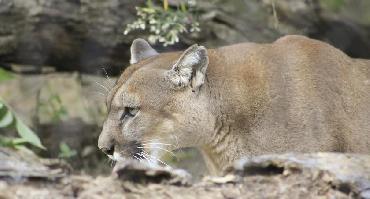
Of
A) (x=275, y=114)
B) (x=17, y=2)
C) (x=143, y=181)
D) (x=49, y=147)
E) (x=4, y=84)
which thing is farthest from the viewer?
(x=4, y=84)

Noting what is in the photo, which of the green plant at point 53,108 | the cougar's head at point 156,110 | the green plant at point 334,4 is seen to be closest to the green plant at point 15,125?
the cougar's head at point 156,110

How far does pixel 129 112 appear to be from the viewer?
4.20 m

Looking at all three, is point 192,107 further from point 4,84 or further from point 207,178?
point 4,84

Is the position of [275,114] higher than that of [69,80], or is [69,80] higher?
[275,114]

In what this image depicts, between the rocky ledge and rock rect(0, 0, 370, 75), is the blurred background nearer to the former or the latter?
rock rect(0, 0, 370, 75)

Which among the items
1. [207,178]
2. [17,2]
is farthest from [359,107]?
[17,2]

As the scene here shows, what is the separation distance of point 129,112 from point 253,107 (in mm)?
628

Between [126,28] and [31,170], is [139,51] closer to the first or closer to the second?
[126,28]

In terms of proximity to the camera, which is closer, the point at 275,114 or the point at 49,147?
the point at 275,114

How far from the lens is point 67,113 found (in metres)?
6.66

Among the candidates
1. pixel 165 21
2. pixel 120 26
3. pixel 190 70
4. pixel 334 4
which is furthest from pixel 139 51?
pixel 334 4

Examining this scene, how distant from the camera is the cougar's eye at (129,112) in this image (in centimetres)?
419

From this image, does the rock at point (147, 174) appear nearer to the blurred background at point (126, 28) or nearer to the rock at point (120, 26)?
the blurred background at point (126, 28)

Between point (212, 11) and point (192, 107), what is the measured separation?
61.7 inches
